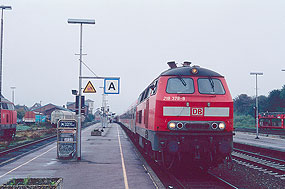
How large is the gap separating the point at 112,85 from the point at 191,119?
8.47 meters

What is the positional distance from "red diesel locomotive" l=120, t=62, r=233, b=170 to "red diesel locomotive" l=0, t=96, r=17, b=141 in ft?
58.5

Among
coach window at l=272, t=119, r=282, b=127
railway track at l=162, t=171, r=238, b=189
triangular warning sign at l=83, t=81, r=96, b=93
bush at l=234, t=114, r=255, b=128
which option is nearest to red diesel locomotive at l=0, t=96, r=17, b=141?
triangular warning sign at l=83, t=81, r=96, b=93

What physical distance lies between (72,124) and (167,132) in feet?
24.7

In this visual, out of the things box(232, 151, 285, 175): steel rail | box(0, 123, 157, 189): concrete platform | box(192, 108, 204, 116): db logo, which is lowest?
box(232, 151, 285, 175): steel rail

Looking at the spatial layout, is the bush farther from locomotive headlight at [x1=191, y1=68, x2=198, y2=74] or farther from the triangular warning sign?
locomotive headlight at [x1=191, y1=68, x2=198, y2=74]

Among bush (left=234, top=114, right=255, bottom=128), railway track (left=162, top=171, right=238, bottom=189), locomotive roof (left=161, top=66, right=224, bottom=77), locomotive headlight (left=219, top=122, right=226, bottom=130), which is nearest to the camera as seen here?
railway track (left=162, top=171, right=238, bottom=189)

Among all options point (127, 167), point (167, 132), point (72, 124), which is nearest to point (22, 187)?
point (167, 132)

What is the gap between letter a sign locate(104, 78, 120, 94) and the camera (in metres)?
17.8

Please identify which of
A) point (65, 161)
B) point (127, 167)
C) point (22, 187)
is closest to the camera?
point (22, 187)

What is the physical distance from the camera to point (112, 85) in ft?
59.3

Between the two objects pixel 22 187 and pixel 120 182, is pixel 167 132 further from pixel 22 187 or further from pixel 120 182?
pixel 22 187

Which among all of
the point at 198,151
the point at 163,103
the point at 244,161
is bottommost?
the point at 244,161

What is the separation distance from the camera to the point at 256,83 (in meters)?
37.3

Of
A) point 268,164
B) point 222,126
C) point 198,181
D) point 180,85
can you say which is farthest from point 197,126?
point 268,164
